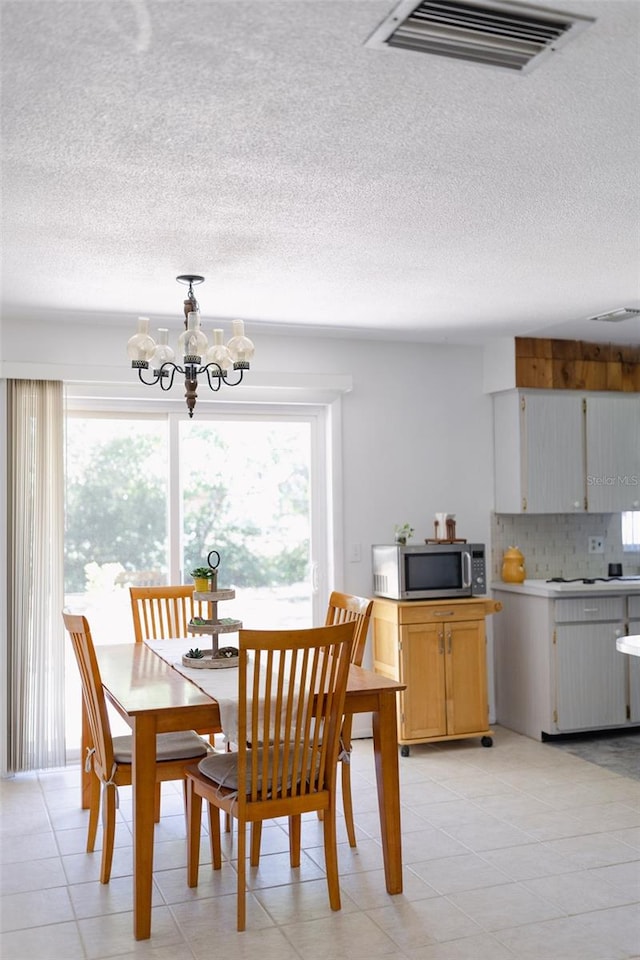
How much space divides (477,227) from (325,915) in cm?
259

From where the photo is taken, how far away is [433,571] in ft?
17.6

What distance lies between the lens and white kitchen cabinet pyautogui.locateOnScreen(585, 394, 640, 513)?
5836 millimetres

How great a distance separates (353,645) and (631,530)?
3.42 meters

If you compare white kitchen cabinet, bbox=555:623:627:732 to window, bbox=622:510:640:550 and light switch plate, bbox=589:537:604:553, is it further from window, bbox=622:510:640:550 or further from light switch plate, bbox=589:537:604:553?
window, bbox=622:510:640:550

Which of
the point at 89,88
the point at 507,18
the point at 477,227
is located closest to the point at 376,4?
→ the point at 507,18

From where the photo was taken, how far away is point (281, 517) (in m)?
5.61

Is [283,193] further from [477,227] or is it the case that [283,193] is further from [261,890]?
[261,890]

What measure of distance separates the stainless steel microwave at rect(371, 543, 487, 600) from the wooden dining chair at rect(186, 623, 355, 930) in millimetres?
2128

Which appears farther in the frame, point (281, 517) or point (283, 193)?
point (281, 517)

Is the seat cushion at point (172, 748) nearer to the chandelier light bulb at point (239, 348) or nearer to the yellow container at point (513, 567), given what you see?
the chandelier light bulb at point (239, 348)

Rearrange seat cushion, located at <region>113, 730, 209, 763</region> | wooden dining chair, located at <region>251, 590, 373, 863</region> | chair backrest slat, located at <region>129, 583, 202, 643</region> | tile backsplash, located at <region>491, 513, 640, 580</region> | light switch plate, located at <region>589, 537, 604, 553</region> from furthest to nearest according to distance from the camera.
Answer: light switch plate, located at <region>589, 537, 604, 553</region>
tile backsplash, located at <region>491, 513, 640, 580</region>
chair backrest slat, located at <region>129, 583, 202, 643</region>
wooden dining chair, located at <region>251, 590, 373, 863</region>
seat cushion, located at <region>113, 730, 209, 763</region>

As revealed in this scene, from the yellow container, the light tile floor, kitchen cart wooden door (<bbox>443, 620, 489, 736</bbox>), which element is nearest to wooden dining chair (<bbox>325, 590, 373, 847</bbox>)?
the light tile floor

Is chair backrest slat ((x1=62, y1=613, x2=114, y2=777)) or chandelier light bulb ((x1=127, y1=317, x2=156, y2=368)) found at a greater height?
chandelier light bulb ((x1=127, y1=317, x2=156, y2=368))

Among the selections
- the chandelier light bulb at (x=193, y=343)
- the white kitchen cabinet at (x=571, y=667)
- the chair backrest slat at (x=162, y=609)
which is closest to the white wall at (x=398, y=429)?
the white kitchen cabinet at (x=571, y=667)
